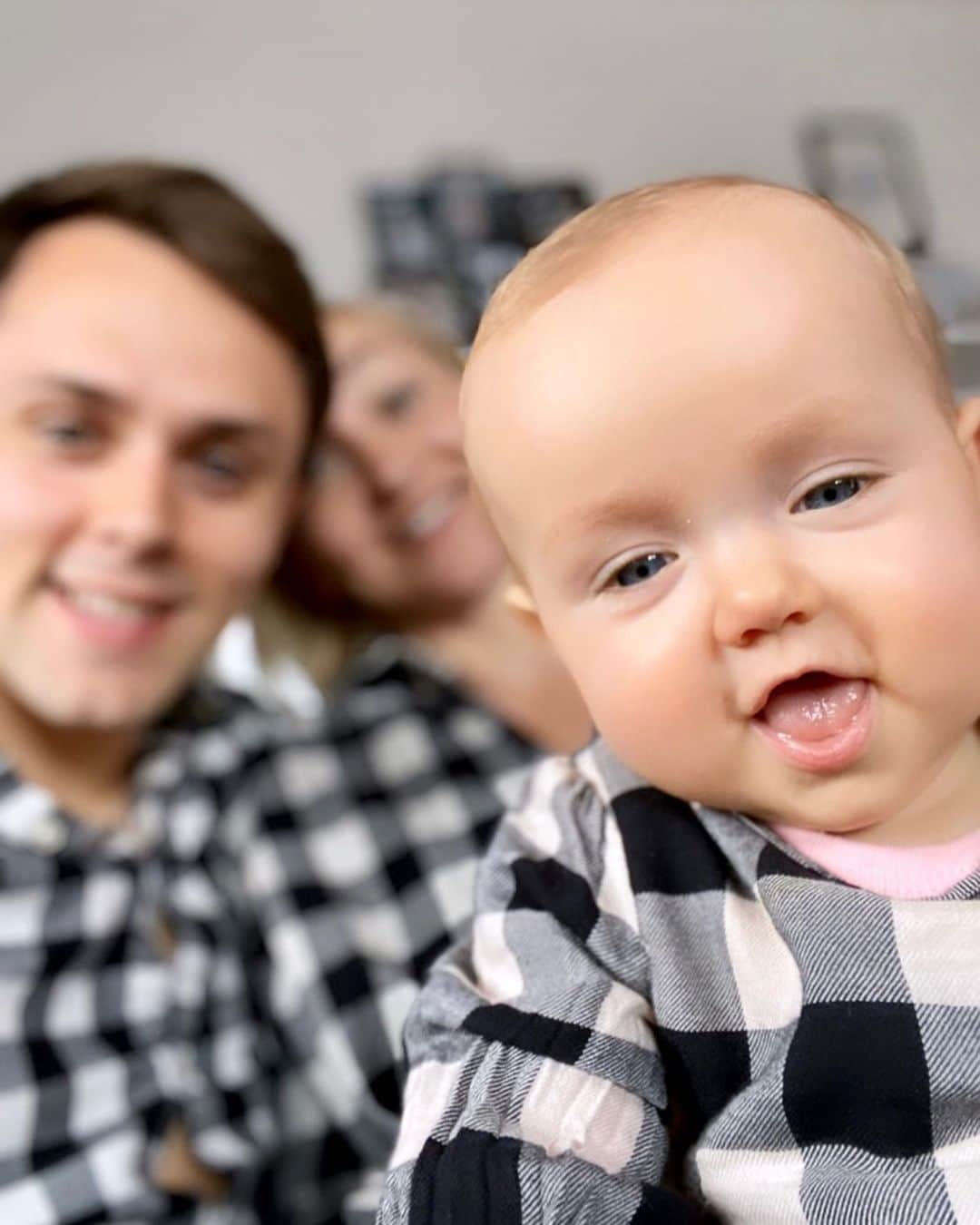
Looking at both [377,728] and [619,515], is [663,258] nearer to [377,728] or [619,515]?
[619,515]

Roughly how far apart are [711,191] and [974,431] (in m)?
0.16

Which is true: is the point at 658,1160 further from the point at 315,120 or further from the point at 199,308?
the point at 315,120

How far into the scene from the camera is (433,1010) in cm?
53

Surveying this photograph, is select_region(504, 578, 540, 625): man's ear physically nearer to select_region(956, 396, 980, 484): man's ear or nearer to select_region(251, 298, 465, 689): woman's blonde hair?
select_region(956, 396, 980, 484): man's ear

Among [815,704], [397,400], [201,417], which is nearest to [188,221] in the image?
[201,417]

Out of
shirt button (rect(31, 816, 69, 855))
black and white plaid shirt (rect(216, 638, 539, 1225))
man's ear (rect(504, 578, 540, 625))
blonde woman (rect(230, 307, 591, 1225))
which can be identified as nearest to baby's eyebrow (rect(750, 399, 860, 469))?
man's ear (rect(504, 578, 540, 625))

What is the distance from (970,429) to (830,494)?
9 cm

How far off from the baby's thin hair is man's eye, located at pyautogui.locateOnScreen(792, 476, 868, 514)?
0.08 m

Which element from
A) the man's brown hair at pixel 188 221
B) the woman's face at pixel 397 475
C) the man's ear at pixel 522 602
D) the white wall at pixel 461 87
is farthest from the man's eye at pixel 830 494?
the white wall at pixel 461 87

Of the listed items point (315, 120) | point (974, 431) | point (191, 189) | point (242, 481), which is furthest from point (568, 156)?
Result: point (974, 431)

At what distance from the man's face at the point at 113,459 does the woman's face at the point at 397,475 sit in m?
0.25

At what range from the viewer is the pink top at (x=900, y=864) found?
510mm

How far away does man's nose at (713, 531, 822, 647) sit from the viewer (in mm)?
434

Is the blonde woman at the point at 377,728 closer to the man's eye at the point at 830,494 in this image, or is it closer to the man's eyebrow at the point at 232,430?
the man's eyebrow at the point at 232,430
